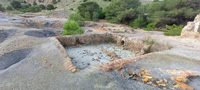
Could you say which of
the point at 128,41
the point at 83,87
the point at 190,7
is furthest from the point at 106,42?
the point at 190,7

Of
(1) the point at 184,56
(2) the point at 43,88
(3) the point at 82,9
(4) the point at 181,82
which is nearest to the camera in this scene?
(2) the point at 43,88

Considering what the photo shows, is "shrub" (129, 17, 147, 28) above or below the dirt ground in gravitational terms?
above

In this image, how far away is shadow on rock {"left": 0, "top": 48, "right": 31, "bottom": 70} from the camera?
7.05 metres

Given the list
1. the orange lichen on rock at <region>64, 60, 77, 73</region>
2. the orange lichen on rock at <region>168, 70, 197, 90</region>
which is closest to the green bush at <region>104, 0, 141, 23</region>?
the orange lichen on rock at <region>168, 70, 197, 90</region>

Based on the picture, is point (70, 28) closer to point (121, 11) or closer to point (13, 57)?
point (13, 57)

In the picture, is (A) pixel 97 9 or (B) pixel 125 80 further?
(A) pixel 97 9

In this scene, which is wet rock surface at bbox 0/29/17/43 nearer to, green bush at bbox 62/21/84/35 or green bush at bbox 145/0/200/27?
green bush at bbox 62/21/84/35

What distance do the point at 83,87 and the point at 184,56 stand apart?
6.52 m

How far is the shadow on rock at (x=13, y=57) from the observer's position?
7050mm

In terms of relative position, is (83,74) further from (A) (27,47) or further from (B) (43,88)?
(A) (27,47)

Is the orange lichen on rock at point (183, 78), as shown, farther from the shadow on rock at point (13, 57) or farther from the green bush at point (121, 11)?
the green bush at point (121, 11)

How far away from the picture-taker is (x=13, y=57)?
767 cm

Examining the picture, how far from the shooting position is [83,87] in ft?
14.1

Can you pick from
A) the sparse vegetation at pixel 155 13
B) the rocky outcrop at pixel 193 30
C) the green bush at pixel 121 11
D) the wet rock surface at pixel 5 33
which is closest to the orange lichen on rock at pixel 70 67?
the wet rock surface at pixel 5 33
